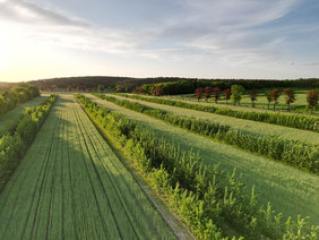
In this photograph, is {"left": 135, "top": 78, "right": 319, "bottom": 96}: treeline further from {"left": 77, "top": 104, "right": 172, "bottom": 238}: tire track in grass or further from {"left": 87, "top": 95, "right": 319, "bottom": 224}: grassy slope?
{"left": 77, "top": 104, "right": 172, "bottom": 238}: tire track in grass

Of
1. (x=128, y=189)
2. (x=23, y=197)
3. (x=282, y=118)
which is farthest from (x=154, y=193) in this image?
(x=282, y=118)

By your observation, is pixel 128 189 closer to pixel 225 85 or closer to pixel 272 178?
pixel 272 178

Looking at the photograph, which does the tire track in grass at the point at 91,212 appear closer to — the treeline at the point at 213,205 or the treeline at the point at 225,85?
the treeline at the point at 213,205

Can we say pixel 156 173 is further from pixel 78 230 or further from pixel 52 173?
pixel 52 173

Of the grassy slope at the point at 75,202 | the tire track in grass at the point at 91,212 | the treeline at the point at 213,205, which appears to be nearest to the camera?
the treeline at the point at 213,205

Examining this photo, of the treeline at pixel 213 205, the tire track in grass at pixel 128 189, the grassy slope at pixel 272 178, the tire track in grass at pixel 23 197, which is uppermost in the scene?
the treeline at pixel 213 205

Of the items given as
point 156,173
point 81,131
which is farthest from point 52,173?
point 81,131

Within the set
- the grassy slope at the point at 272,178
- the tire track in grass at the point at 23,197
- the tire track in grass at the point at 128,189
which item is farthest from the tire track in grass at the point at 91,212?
the grassy slope at the point at 272,178
